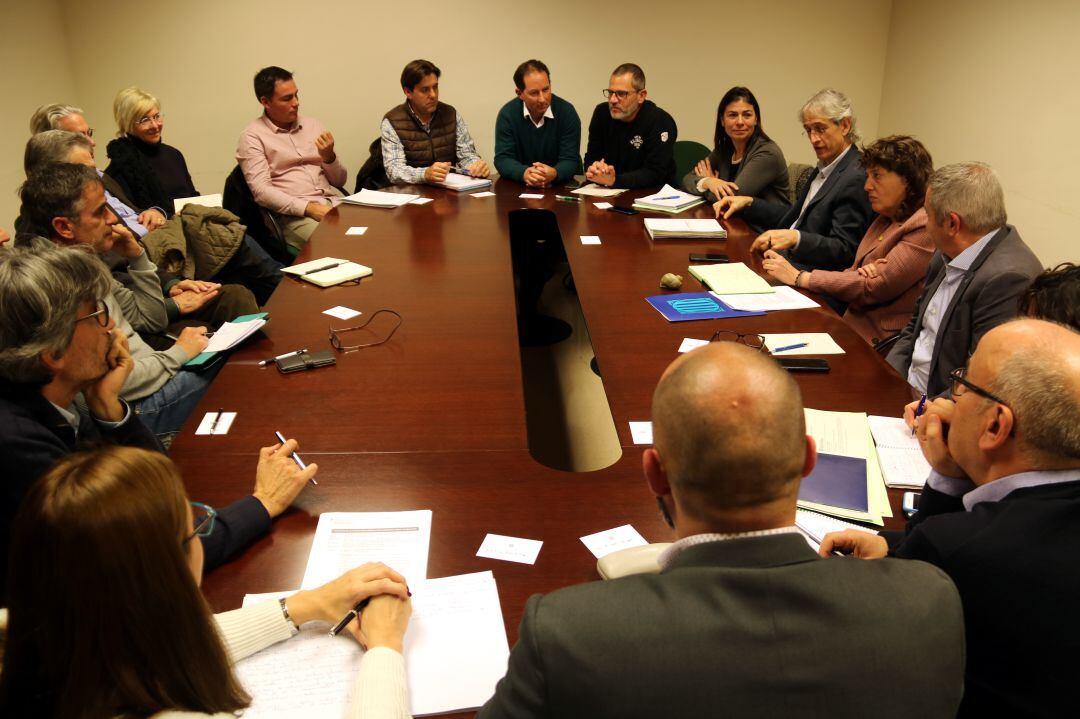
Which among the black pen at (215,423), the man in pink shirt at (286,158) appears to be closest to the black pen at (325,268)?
the black pen at (215,423)

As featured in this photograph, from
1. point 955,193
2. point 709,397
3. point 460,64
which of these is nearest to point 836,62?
point 460,64

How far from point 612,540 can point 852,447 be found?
68cm

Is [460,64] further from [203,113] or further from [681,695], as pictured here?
[681,695]

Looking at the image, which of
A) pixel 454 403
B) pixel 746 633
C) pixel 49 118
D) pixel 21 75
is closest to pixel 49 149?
pixel 49 118

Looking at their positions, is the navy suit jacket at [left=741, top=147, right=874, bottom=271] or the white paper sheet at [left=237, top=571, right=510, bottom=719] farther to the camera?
the navy suit jacket at [left=741, top=147, right=874, bottom=271]

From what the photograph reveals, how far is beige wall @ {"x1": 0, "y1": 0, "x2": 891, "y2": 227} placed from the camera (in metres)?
5.72

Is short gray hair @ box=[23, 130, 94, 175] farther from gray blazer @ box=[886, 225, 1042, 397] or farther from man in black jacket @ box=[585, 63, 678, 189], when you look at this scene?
gray blazer @ box=[886, 225, 1042, 397]

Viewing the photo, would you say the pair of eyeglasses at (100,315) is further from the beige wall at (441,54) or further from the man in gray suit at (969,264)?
the beige wall at (441,54)

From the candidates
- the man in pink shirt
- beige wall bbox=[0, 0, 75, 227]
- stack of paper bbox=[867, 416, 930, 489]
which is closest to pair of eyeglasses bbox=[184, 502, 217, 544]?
stack of paper bbox=[867, 416, 930, 489]

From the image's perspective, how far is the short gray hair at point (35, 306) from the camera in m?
1.57

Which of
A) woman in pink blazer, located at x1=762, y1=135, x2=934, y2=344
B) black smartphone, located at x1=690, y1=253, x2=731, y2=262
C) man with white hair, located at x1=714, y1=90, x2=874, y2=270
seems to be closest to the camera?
woman in pink blazer, located at x1=762, y1=135, x2=934, y2=344

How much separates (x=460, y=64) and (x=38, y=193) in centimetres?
400

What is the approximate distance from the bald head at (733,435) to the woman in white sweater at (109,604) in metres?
0.64

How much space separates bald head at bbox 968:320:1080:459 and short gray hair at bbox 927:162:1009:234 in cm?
114
